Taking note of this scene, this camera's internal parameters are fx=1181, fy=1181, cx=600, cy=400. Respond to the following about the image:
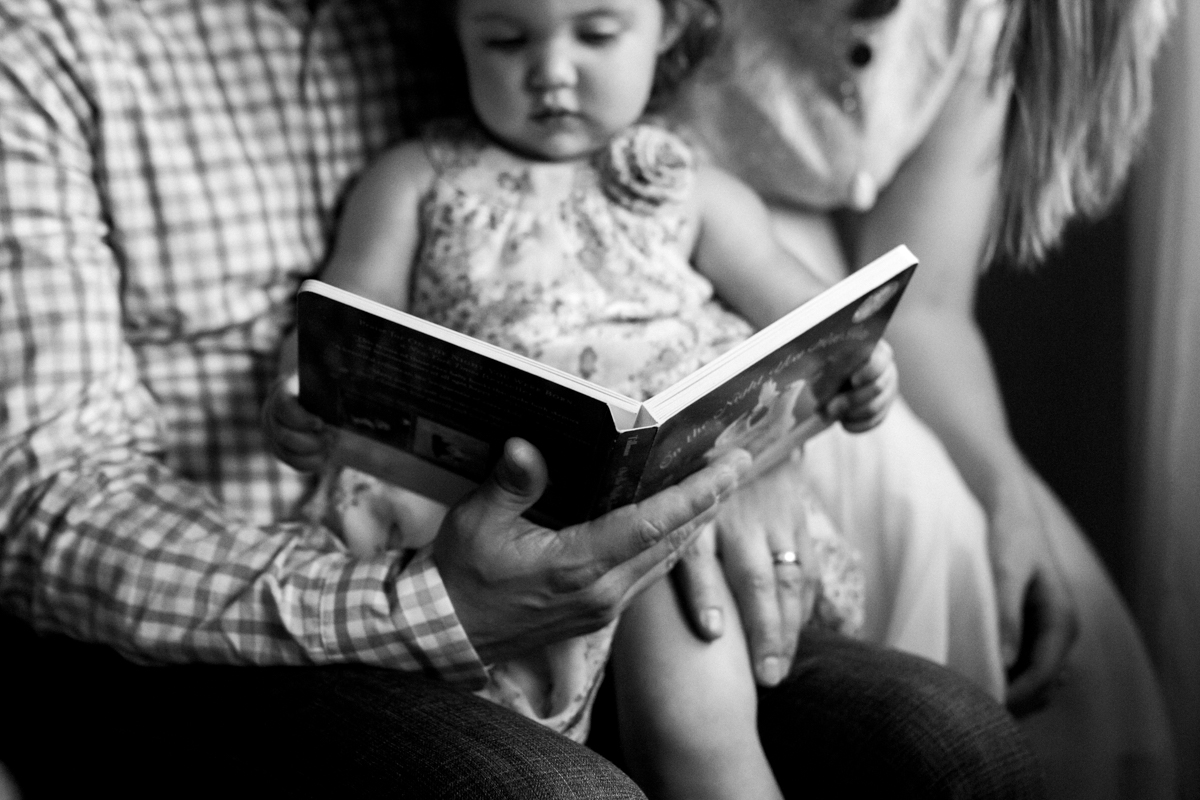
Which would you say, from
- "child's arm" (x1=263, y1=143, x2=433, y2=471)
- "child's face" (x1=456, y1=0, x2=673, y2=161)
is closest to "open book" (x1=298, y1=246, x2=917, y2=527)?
"child's arm" (x1=263, y1=143, x2=433, y2=471)

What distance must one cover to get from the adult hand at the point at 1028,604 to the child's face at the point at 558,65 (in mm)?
698

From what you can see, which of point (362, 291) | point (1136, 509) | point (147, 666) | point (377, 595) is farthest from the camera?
point (1136, 509)

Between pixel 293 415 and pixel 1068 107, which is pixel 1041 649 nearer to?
pixel 1068 107

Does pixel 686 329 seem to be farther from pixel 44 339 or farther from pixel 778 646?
pixel 44 339

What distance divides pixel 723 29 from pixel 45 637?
1.01 metres

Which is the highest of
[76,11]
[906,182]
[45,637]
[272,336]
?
[76,11]

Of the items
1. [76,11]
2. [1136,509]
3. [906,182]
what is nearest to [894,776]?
[1136,509]

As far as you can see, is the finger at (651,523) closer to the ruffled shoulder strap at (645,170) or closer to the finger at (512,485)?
the finger at (512,485)

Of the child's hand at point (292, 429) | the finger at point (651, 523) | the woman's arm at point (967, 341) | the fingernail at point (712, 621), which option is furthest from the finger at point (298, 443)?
the woman's arm at point (967, 341)

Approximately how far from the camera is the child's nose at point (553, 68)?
1181 mm

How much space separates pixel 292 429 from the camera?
1.08 m

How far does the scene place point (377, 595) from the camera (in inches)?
38.5

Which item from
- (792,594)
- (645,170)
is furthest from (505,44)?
(792,594)

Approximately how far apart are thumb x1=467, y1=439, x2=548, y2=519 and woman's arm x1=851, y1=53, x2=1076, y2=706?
2.51ft
